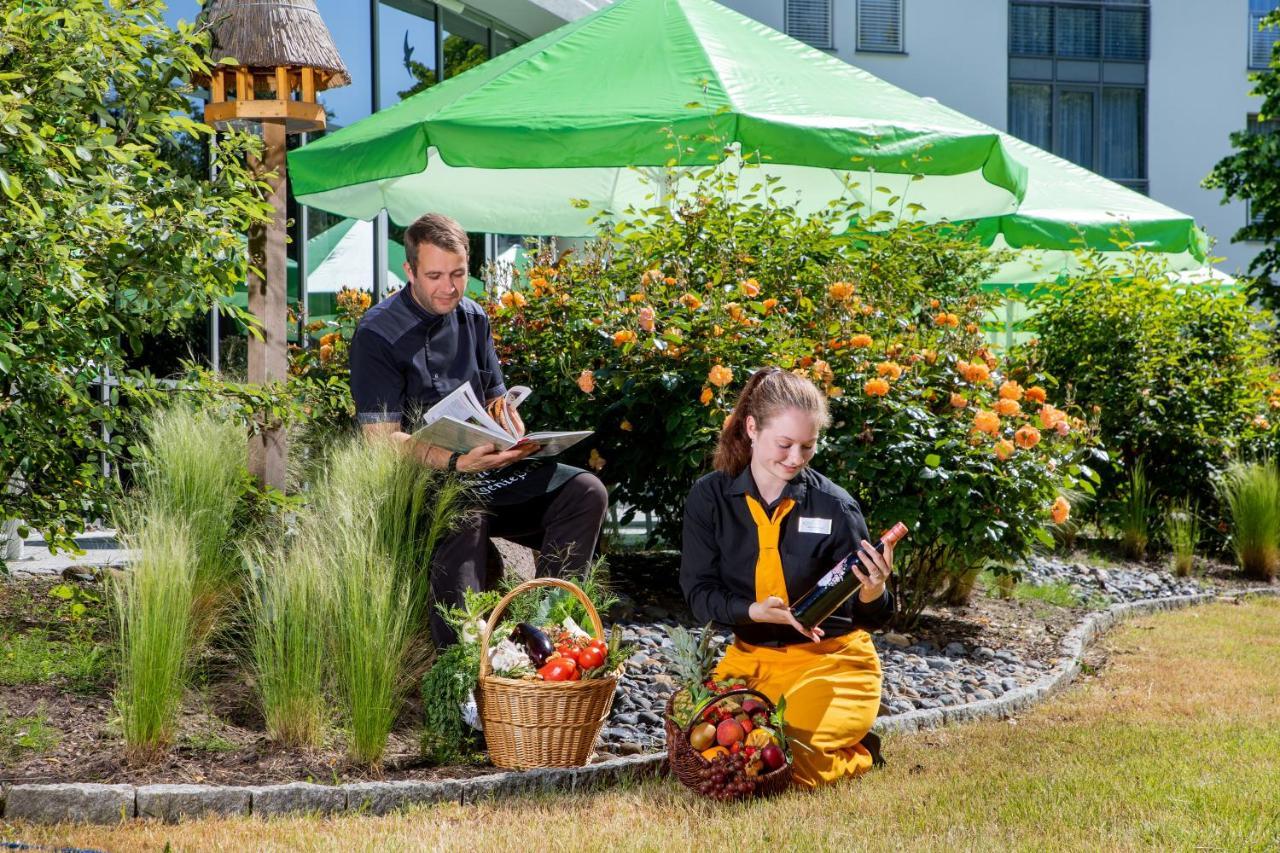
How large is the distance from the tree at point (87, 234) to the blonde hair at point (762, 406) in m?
2.03

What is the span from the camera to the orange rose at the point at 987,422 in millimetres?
5660

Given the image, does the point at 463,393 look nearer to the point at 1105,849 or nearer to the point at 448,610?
the point at 448,610

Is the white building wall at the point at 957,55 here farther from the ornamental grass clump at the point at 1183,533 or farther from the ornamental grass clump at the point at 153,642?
the ornamental grass clump at the point at 153,642

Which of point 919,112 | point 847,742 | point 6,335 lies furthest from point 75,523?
point 919,112

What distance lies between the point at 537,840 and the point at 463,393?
154 cm

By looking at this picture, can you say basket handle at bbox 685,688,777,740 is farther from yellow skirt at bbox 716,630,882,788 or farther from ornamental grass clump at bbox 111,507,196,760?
ornamental grass clump at bbox 111,507,196,760

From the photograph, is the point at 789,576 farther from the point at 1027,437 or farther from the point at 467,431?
the point at 1027,437

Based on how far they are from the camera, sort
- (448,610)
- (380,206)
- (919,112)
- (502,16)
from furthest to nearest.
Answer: (502,16)
(380,206)
(919,112)
(448,610)

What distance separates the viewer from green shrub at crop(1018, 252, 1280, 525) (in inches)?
365

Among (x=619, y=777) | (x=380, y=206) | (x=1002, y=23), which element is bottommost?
(x=619, y=777)

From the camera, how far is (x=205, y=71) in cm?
506

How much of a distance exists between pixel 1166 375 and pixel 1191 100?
20676mm

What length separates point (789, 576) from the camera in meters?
4.11

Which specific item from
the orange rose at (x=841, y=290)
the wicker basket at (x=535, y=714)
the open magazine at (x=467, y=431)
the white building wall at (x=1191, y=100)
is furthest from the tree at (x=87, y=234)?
the white building wall at (x=1191, y=100)
